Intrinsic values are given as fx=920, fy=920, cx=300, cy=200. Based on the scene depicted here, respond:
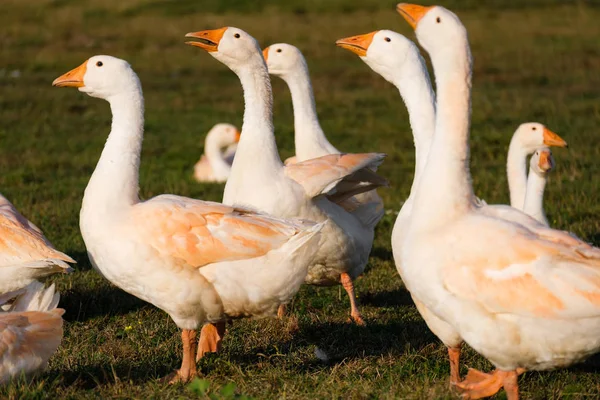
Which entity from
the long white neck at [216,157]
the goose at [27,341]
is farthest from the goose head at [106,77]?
the long white neck at [216,157]

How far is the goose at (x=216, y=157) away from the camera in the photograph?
1473cm

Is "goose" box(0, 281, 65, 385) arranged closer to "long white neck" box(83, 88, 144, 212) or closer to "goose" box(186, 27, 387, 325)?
"long white neck" box(83, 88, 144, 212)

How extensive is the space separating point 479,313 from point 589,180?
26.7ft

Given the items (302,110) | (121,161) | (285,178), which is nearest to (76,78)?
(121,161)

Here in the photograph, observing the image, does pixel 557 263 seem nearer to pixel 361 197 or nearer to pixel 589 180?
pixel 361 197

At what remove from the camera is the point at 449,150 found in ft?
17.2

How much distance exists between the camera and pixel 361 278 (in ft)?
29.3


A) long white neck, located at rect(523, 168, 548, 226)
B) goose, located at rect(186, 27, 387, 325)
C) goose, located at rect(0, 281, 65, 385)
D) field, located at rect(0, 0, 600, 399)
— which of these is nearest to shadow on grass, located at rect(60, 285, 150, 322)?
field, located at rect(0, 0, 600, 399)

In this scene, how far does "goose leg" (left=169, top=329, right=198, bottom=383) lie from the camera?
5.70 meters

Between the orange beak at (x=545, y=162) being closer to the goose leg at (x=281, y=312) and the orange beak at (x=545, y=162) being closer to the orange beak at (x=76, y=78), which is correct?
the goose leg at (x=281, y=312)

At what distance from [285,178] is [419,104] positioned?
132 cm

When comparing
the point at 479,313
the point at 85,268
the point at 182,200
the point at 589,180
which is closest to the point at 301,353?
the point at 182,200

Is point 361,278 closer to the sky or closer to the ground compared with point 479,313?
closer to the ground

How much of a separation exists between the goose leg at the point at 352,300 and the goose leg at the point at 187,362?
1.70 m
